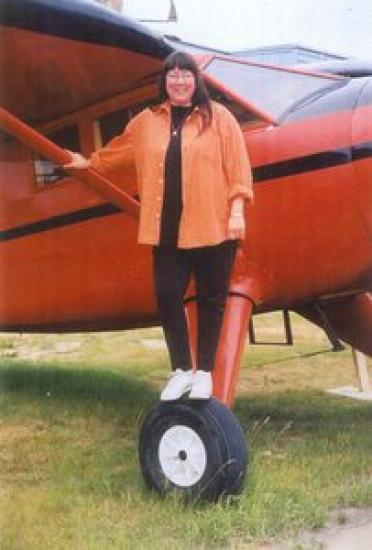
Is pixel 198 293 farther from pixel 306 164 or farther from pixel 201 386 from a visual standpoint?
pixel 306 164

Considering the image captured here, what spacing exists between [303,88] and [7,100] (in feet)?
5.34

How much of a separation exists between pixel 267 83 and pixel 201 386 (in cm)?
177

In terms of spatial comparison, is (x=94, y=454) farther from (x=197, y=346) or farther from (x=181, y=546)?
(x=181, y=546)

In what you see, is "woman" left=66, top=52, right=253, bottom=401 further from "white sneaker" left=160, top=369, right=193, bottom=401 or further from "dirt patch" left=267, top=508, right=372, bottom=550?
"dirt patch" left=267, top=508, right=372, bottom=550

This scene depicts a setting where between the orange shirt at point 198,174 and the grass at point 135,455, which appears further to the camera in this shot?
the orange shirt at point 198,174

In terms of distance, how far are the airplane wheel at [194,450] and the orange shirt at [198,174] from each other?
700 millimetres

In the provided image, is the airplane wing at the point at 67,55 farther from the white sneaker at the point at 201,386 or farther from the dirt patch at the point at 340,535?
the dirt patch at the point at 340,535

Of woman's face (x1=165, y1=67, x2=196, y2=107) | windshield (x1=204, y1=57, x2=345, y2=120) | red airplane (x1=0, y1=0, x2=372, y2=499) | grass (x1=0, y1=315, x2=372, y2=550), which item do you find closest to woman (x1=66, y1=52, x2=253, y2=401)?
woman's face (x1=165, y1=67, x2=196, y2=107)

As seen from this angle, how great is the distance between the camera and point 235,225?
3.40 metres

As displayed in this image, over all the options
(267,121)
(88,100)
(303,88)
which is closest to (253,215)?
(267,121)

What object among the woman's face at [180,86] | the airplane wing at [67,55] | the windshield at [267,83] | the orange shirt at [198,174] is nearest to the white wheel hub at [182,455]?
the orange shirt at [198,174]

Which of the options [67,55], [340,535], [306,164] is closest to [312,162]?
[306,164]

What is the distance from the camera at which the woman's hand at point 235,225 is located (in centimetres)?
340

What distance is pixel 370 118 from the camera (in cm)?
392
